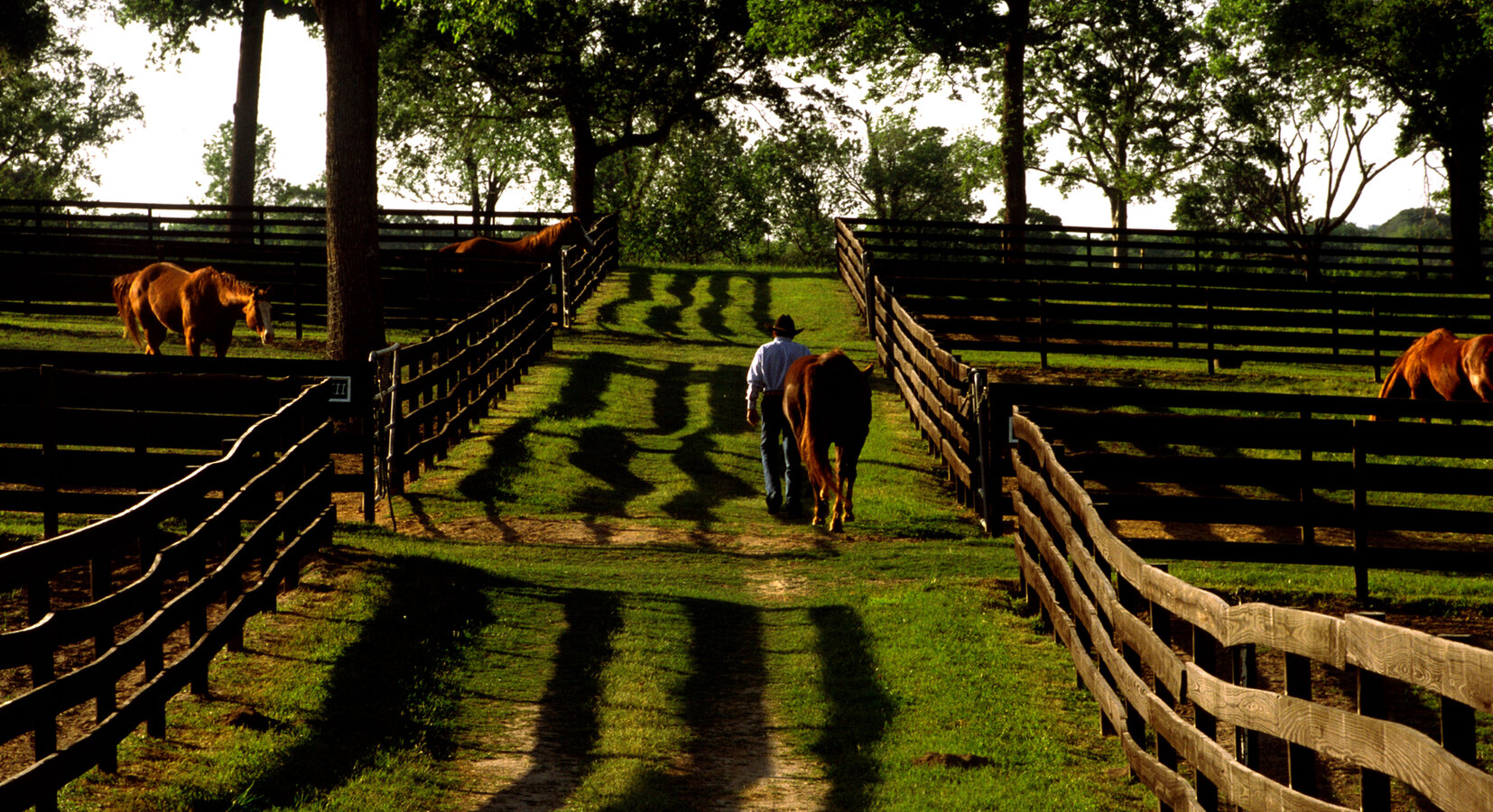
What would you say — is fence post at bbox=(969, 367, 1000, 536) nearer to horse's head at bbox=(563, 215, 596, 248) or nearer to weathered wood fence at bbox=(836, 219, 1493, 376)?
weathered wood fence at bbox=(836, 219, 1493, 376)

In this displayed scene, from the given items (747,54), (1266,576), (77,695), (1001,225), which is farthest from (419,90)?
(77,695)

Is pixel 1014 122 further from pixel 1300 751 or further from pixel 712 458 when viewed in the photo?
pixel 1300 751

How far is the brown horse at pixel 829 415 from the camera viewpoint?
37.8 feet

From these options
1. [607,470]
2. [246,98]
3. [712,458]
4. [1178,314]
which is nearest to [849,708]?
[607,470]

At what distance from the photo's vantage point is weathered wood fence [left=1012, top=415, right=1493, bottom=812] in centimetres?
298

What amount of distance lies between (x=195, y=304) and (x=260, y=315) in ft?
4.07

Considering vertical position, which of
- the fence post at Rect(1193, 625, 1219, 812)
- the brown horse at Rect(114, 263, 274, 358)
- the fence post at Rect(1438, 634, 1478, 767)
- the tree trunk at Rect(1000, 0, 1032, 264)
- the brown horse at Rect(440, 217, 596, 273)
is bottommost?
the fence post at Rect(1193, 625, 1219, 812)

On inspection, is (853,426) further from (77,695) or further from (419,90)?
(419,90)

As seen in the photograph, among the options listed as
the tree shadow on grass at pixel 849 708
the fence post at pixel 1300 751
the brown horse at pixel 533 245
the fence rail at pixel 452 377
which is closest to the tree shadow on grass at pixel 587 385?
the fence rail at pixel 452 377

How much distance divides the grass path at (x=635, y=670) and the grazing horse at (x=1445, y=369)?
628cm

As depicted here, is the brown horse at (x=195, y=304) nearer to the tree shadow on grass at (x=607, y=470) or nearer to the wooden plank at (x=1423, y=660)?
the tree shadow on grass at (x=607, y=470)

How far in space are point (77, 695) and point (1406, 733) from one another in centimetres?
464

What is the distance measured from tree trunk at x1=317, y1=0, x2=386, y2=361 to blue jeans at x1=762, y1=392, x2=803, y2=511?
6019 millimetres

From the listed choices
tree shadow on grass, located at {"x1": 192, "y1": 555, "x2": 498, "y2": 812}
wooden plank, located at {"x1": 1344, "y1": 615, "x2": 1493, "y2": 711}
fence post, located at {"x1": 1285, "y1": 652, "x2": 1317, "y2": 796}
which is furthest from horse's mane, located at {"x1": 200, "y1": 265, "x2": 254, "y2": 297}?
wooden plank, located at {"x1": 1344, "y1": 615, "x2": 1493, "y2": 711}
